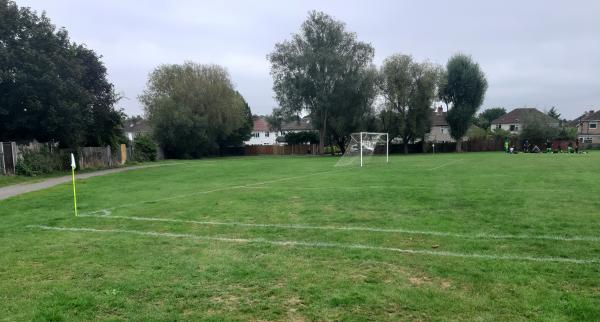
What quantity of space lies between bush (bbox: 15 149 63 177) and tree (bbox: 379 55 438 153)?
40419 mm

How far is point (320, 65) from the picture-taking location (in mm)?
53094

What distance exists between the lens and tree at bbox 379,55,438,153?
5541cm

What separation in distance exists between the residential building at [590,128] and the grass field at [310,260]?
280ft

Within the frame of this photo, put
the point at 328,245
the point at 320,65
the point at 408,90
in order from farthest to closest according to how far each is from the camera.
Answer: the point at 408,90, the point at 320,65, the point at 328,245

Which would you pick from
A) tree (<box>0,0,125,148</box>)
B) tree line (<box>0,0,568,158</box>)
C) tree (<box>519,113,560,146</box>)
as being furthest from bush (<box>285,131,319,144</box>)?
tree (<box>0,0,125,148</box>)

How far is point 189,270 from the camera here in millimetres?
5828

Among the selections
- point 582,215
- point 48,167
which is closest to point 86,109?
point 48,167

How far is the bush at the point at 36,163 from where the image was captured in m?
24.7

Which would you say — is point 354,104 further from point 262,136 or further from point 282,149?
point 262,136

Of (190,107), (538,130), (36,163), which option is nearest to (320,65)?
(190,107)

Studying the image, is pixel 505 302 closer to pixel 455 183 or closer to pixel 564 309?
pixel 564 309

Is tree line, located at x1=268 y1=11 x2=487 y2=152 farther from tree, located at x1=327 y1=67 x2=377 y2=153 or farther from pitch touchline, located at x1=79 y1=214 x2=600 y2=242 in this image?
pitch touchline, located at x1=79 y1=214 x2=600 y2=242

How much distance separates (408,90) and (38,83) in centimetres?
4272

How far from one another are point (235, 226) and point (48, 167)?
2323 cm
